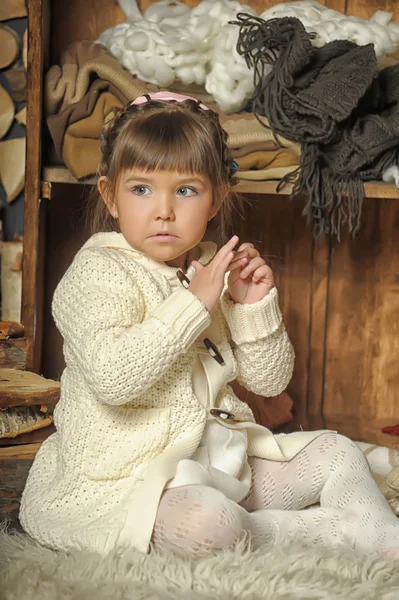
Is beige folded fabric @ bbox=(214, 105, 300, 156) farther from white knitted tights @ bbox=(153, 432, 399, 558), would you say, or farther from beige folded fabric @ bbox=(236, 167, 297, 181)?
white knitted tights @ bbox=(153, 432, 399, 558)

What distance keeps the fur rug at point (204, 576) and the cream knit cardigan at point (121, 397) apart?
0.16 ft

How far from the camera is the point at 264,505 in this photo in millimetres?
1298

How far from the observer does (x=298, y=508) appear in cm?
132

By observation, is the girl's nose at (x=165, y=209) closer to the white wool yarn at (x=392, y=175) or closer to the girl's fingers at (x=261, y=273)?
the girl's fingers at (x=261, y=273)

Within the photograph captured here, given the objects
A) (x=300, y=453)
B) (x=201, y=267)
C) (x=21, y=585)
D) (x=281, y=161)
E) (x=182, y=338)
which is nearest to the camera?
(x=21, y=585)

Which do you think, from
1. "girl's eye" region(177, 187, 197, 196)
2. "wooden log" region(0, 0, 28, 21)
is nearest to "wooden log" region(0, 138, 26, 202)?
"wooden log" region(0, 0, 28, 21)

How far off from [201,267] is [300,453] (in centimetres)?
36

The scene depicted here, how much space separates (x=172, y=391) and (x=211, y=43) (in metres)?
0.84

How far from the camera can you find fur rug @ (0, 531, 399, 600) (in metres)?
0.95

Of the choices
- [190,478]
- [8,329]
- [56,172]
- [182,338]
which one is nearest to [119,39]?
[56,172]

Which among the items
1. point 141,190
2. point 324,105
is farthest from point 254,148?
point 141,190

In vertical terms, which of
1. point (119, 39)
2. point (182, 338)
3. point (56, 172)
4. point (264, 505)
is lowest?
point (264, 505)

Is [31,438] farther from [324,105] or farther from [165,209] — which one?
[324,105]

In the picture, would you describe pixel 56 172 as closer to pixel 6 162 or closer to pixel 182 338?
pixel 6 162
